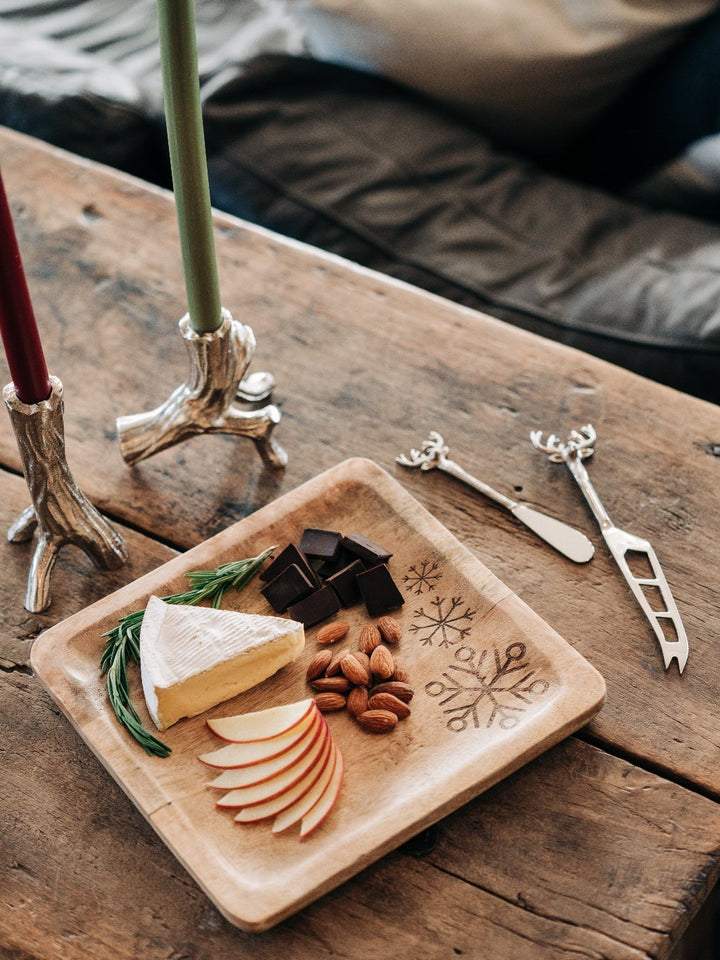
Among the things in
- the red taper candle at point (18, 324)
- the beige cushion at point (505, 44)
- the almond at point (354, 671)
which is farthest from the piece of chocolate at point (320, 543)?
the beige cushion at point (505, 44)

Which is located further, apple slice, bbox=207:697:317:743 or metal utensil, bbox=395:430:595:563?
metal utensil, bbox=395:430:595:563

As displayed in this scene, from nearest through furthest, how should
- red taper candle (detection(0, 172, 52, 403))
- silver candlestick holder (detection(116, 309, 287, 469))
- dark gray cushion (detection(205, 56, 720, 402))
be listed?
1. red taper candle (detection(0, 172, 52, 403))
2. silver candlestick holder (detection(116, 309, 287, 469))
3. dark gray cushion (detection(205, 56, 720, 402))

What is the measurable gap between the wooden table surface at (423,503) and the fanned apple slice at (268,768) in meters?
0.07

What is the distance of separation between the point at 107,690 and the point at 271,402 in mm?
372

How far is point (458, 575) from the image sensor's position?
810 mm

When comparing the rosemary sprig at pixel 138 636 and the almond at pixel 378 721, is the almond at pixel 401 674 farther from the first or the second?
the rosemary sprig at pixel 138 636

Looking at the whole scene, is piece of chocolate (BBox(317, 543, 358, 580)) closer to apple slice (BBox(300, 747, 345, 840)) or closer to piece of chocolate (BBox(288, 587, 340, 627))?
piece of chocolate (BBox(288, 587, 340, 627))

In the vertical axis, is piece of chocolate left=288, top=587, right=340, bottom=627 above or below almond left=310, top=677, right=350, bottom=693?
above

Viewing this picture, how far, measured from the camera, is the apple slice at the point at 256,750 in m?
0.68

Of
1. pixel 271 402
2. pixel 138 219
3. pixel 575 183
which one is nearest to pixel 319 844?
pixel 271 402

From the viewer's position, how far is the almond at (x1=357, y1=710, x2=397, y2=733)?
71 cm

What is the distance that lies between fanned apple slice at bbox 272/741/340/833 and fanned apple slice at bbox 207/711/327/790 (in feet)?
0.07

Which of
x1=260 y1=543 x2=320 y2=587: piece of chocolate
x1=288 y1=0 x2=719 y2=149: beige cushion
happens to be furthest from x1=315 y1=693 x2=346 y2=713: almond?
x1=288 y1=0 x2=719 y2=149: beige cushion

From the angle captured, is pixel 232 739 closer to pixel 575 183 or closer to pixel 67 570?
pixel 67 570
